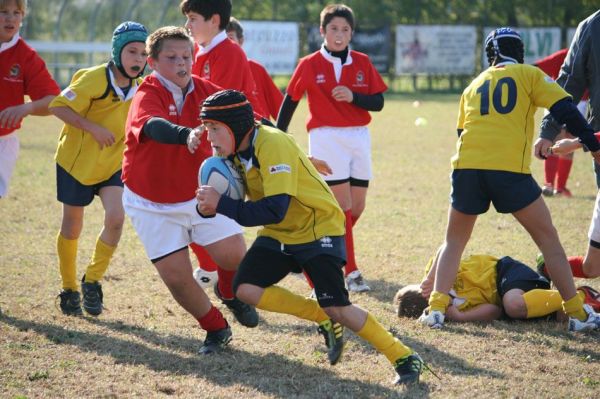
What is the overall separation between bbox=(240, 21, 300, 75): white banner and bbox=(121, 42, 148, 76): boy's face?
79.4 ft

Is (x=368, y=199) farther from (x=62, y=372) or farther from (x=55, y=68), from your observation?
(x=55, y=68)

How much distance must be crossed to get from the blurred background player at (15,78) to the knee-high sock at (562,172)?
279 inches

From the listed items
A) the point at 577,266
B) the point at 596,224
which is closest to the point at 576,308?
the point at 596,224

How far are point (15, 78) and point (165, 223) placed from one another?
1.96 metres

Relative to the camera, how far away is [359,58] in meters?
7.07

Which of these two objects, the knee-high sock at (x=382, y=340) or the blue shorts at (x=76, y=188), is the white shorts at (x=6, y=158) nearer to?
the blue shorts at (x=76, y=188)

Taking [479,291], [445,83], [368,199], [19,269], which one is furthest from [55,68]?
[479,291]

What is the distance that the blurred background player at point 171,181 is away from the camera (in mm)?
4762

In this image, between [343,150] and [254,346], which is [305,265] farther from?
[343,150]

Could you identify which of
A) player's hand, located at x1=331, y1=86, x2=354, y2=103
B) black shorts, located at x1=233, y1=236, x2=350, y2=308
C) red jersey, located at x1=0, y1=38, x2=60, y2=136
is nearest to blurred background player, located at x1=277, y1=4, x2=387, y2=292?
player's hand, located at x1=331, y1=86, x2=354, y2=103

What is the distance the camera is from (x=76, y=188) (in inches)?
229

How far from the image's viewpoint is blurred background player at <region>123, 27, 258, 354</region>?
4762 mm

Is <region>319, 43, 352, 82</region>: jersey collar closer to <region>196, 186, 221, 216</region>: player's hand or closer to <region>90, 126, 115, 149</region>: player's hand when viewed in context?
<region>90, 126, 115, 149</region>: player's hand

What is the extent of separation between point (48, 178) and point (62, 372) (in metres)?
7.95
